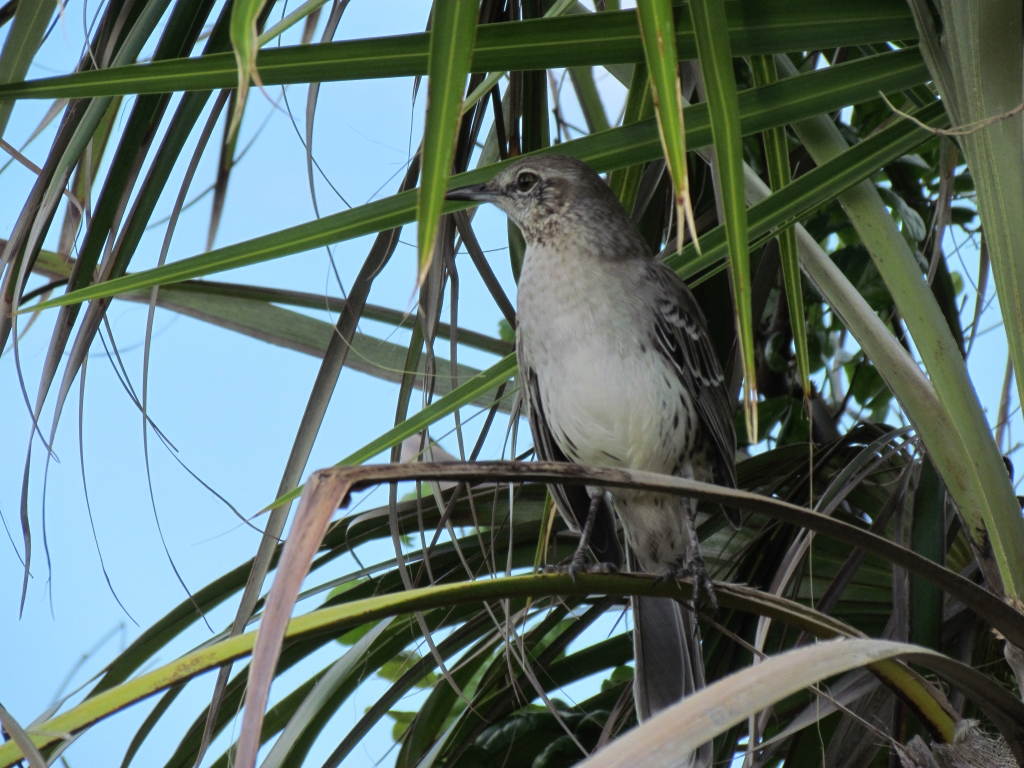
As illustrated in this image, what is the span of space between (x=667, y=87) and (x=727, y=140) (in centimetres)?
19

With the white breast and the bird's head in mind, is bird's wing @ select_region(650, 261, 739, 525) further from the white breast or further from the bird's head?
the bird's head

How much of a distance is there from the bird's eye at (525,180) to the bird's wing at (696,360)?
1.14ft

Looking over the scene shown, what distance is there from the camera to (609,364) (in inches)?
80.7

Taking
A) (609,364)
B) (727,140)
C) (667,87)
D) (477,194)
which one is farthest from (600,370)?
(667,87)

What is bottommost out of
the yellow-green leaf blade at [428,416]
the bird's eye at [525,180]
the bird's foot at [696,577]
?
the bird's foot at [696,577]

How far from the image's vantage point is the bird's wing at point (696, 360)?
212 centimetres

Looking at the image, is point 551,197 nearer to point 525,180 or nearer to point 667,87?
point 525,180

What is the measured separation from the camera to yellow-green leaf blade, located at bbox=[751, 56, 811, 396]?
1462 mm

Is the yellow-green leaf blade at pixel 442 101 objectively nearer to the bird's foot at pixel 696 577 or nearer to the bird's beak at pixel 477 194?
the bird's foot at pixel 696 577

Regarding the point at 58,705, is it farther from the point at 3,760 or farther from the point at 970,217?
the point at 970,217

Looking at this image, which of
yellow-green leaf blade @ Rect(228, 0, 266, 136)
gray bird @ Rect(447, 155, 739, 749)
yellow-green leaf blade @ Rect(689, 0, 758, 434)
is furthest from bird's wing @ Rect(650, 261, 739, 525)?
yellow-green leaf blade @ Rect(228, 0, 266, 136)

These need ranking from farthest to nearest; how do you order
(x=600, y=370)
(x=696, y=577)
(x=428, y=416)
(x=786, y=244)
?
(x=600, y=370), (x=696, y=577), (x=786, y=244), (x=428, y=416)

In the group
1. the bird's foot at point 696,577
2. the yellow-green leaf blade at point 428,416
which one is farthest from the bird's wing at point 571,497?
the yellow-green leaf blade at point 428,416

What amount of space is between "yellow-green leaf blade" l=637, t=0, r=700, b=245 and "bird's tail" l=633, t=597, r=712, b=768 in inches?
43.6
